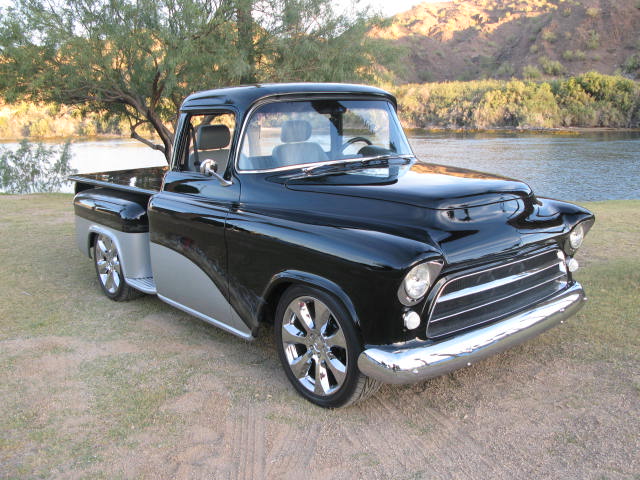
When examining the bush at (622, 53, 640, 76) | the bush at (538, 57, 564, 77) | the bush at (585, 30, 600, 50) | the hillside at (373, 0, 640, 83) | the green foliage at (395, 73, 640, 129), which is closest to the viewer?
the green foliage at (395, 73, 640, 129)

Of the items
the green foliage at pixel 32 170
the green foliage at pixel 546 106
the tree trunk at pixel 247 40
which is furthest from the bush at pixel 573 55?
the green foliage at pixel 32 170

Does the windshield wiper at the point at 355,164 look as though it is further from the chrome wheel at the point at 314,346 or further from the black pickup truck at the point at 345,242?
the chrome wheel at the point at 314,346

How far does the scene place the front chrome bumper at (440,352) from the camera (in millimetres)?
3039

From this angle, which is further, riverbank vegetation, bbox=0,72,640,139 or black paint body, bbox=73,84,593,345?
riverbank vegetation, bbox=0,72,640,139

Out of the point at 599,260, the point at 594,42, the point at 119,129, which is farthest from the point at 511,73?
the point at 599,260

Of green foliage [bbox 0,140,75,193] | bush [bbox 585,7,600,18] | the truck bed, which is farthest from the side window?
bush [bbox 585,7,600,18]

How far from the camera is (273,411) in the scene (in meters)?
3.60

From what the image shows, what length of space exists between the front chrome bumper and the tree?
439 inches

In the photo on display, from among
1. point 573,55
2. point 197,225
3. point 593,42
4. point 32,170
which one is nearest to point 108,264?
point 197,225

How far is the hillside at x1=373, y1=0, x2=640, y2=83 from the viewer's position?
68.5m

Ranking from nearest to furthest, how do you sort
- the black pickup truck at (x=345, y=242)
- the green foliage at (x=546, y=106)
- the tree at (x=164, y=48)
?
the black pickup truck at (x=345, y=242) < the tree at (x=164, y=48) < the green foliage at (x=546, y=106)

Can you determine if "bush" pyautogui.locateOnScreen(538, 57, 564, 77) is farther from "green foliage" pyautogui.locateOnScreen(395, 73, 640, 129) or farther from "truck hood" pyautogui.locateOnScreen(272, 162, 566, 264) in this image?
"truck hood" pyautogui.locateOnScreen(272, 162, 566, 264)

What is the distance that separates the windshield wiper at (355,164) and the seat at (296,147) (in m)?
0.11

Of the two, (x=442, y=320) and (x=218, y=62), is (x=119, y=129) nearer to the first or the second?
(x=218, y=62)
